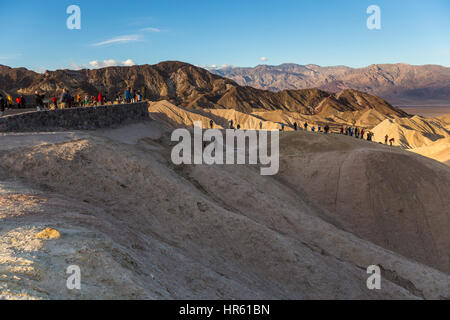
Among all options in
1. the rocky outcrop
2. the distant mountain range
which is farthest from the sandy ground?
the distant mountain range

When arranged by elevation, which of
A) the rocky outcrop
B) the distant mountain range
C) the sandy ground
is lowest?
the sandy ground

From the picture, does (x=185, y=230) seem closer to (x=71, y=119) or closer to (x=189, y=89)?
(x=71, y=119)

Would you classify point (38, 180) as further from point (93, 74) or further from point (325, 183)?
point (93, 74)

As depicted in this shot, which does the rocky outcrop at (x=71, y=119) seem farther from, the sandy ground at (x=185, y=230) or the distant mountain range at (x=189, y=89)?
the distant mountain range at (x=189, y=89)

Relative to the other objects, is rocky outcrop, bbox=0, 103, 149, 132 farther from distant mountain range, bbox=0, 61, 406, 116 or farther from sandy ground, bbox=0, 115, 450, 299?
distant mountain range, bbox=0, 61, 406, 116

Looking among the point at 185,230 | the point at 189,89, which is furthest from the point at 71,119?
the point at 189,89

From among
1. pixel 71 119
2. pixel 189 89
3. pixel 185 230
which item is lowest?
pixel 185 230
